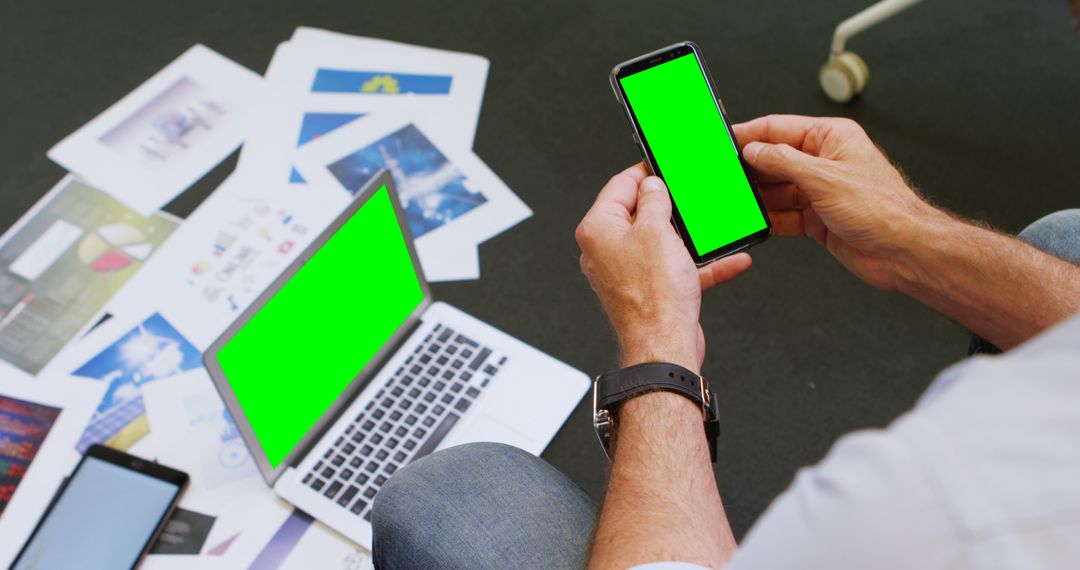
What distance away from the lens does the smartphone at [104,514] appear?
100 cm

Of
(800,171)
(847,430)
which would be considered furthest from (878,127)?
(800,171)

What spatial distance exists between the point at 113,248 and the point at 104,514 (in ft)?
1.69

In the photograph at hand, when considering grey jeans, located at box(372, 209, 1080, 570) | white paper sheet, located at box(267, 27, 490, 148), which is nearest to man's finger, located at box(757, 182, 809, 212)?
grey jeans, located at box(372, 209, 1080, 570)

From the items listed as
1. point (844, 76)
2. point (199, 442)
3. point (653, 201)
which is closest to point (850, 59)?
point (844, 76)

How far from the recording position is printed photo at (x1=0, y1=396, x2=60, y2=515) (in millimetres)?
1105

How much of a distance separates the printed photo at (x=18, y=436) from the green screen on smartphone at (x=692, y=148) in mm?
917

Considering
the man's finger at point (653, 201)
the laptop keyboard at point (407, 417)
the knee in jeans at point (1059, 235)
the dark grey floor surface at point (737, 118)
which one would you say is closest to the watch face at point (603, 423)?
the man's finger at point (653, 201)

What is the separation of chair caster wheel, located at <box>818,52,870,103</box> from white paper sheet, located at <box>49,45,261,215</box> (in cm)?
115

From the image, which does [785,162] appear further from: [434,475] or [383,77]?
[383,77]

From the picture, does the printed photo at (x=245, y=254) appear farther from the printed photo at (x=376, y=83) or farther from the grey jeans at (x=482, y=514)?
the grey jeans at (x=482, y=514)

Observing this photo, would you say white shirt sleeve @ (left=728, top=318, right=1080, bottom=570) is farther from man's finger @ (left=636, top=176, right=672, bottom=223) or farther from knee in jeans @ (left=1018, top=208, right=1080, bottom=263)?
knee in jeans @ (left=1018, top=208, right=1080, bottom=263)

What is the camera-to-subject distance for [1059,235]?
972 millimetres

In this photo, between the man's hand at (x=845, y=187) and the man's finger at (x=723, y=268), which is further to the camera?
the man's finger at (x=723, y=268)

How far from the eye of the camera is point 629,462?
75cm
